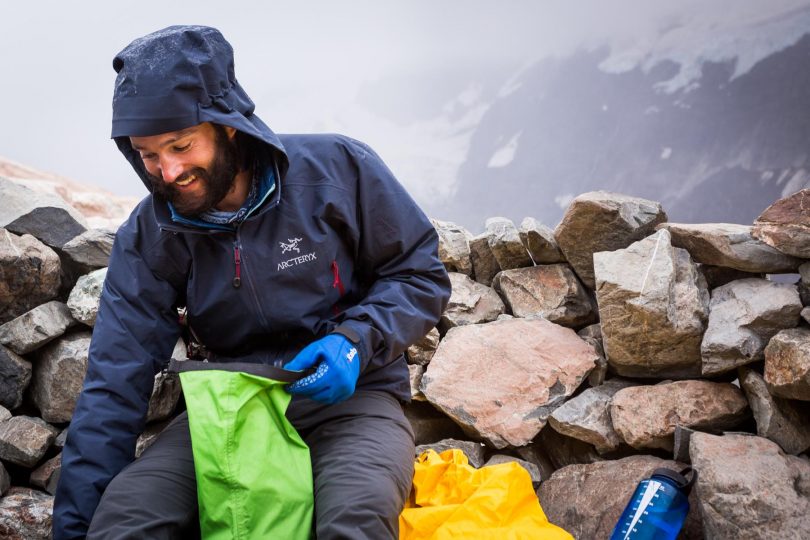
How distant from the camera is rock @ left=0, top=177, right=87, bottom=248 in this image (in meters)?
2.72

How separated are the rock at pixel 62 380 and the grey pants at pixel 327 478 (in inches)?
32.9

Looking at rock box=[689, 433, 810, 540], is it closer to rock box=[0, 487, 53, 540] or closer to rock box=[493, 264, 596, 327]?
rock box=[493, 264, 596, 327]

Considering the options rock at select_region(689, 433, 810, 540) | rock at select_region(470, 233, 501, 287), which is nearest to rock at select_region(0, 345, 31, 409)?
rock at select_region(470, 233, 501, 287)

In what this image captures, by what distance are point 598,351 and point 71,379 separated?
2381mm

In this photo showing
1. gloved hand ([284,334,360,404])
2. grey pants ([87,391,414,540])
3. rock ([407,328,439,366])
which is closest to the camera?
grey pants ([87,391,414,540])

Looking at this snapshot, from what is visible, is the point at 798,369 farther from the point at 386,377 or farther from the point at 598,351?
the point at 386,377

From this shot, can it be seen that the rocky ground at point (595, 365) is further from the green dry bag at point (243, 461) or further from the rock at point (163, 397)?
the green dry bag at point (243, 461)

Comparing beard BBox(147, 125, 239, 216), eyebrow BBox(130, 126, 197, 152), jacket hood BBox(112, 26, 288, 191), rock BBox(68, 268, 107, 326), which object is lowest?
rock BBox(68, 268, 107, 326)

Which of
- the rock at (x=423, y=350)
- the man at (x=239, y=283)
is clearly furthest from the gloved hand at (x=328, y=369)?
the rock at (x=423, y=350)

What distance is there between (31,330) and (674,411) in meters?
2.73

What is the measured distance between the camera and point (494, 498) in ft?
5.97

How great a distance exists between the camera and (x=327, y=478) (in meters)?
1.63

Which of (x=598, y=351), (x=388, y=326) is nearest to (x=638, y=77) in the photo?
(x=598, y=351)

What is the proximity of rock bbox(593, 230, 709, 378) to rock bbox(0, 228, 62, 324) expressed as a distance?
8.01 feet
